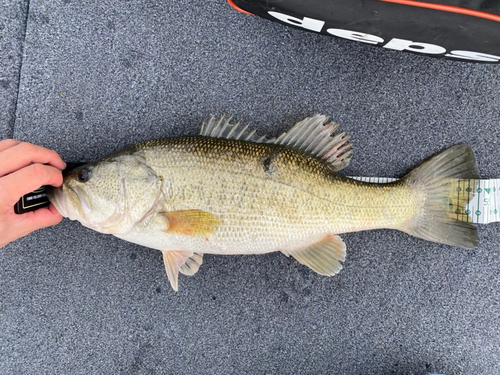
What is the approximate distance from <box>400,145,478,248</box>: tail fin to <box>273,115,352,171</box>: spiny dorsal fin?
31 cm

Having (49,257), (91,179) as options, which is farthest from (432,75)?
(49,257)

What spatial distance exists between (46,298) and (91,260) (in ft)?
0.83

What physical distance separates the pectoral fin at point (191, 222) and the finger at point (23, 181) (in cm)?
43

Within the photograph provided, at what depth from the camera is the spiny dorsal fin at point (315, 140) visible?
1.30 metres

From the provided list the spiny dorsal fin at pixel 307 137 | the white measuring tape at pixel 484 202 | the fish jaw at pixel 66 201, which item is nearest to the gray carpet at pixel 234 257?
the white measuring tape at pixel 484 202

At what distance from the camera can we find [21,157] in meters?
1.19

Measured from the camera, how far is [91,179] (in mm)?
1191

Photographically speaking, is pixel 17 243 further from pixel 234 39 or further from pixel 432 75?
pixel 432 75

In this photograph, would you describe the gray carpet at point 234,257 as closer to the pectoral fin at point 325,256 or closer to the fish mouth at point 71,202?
the pectoral fin at point 325,256

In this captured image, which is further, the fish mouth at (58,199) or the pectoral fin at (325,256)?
the pectoral fin at (325,256)

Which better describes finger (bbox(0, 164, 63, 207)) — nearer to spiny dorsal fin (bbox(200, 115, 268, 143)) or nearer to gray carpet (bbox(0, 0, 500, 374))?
gray carpet (bbox(0, 0, 500, 374))

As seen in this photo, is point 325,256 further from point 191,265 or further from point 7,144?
point 7,144

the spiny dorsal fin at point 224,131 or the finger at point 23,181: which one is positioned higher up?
the spiny dorsal fin at point 224,131

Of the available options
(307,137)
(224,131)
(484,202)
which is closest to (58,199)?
(224,131)
